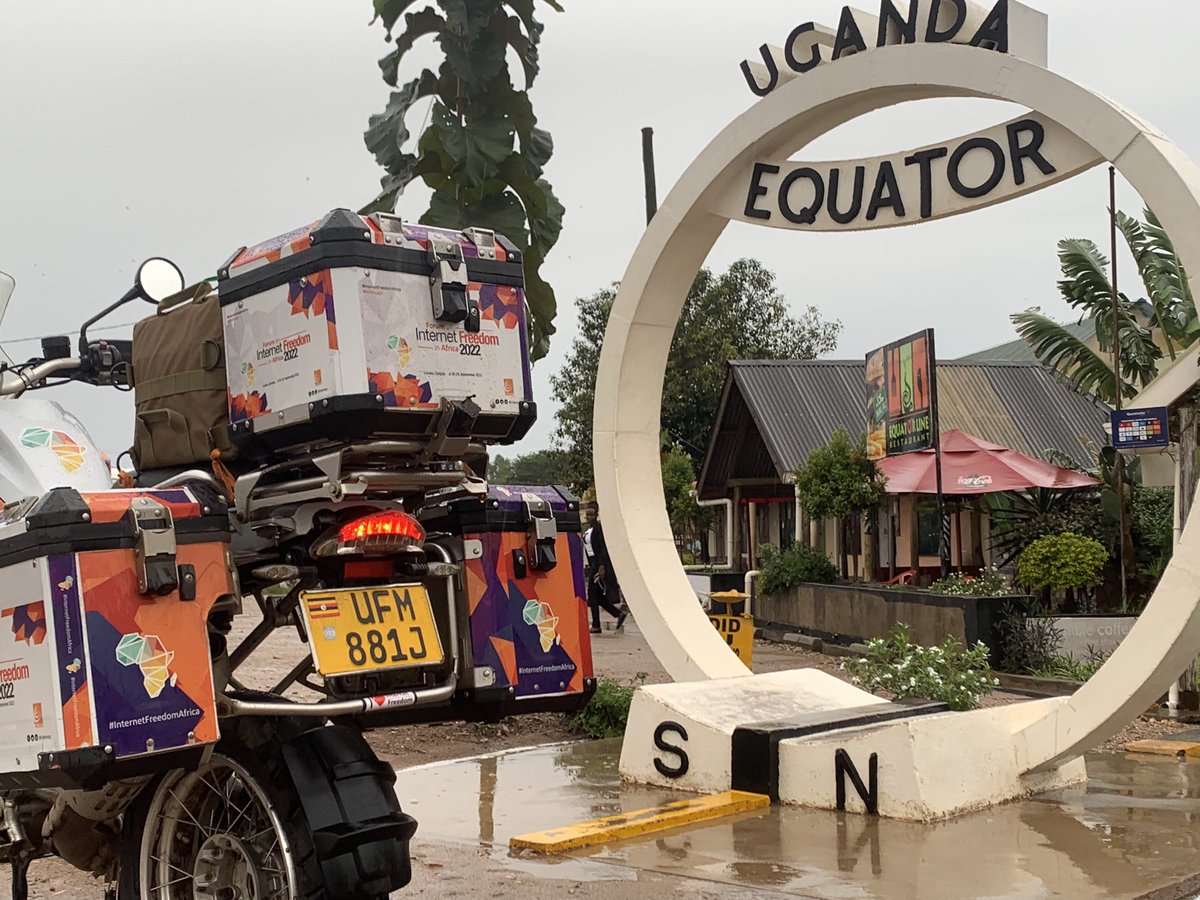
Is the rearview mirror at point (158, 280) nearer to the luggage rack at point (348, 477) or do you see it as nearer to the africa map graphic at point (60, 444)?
the africa map graphic at point (60, 444)

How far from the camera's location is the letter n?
7789 mm

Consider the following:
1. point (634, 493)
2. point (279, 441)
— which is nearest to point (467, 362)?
point (279, 441)

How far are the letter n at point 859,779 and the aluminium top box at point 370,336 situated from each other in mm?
3929

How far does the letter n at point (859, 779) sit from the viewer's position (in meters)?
7.79

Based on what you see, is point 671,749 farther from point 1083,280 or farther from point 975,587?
point 1083,280

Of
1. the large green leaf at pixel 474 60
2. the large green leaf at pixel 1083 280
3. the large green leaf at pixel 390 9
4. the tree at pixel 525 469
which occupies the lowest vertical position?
the tree at pixel 525 469

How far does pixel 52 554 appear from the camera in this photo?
396cm

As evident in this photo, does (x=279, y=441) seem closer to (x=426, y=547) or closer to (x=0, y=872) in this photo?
(x=426, y=547)

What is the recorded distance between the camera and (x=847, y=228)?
9.39m

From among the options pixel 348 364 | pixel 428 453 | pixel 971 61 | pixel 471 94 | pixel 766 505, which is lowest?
pixel 766 505

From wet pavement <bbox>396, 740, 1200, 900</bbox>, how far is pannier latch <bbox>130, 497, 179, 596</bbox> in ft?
9.72

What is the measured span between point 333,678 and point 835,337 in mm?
40058

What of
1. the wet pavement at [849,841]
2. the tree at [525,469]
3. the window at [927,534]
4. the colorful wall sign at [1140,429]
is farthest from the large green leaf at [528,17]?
the tree at [525,469]

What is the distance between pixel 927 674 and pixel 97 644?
6972 mm
